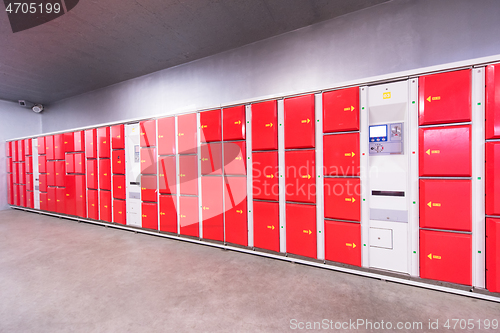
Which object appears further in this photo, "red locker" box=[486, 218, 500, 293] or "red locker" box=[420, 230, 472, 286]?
"red locker" box=[420, 230, 472, 286]

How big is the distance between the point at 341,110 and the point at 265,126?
95cm

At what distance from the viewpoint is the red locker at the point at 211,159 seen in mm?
3195

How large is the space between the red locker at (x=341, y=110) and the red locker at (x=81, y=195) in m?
5.22

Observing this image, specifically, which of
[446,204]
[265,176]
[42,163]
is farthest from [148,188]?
[446,204]

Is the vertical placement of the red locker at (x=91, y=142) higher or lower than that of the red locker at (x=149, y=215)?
higher

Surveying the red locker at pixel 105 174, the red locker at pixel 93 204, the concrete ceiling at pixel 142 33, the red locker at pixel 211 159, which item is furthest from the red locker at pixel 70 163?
the red locker at pixel 211 159

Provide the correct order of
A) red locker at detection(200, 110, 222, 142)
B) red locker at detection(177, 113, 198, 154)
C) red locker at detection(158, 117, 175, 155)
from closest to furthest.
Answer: red locker at detection(200, 110, 222, 142), red locker at detection(177, 113, 198, 154), red locker at detection(158, 117, 175, 155)

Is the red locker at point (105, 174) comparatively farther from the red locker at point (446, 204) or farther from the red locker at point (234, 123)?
the red locker at point (446, 204)

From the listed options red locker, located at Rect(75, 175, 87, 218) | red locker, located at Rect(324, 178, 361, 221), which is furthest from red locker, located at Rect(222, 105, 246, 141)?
red locker, located at Rect(75, 175, 87, 218)

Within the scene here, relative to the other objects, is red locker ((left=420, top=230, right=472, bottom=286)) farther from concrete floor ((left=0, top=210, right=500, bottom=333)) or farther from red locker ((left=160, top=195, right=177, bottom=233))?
red locker ((left=160, top=195, right=177, bottom=233))

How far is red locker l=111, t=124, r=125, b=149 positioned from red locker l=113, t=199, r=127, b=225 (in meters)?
1.11

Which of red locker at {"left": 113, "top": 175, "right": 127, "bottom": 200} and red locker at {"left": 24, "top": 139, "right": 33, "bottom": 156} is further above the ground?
red locker at {"left": 24, "top": 139, "right": 33, "bottom": 156}

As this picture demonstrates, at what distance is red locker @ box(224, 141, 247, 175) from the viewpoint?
9.89 ft

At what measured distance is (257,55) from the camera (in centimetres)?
380
